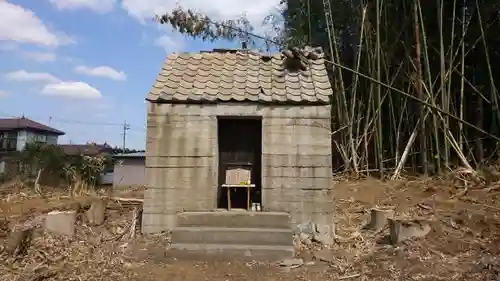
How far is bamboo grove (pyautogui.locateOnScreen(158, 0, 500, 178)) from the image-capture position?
Answer: 9609 millimetres

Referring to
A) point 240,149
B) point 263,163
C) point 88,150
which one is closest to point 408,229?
point 263,163

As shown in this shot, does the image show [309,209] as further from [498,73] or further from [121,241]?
[498,73]

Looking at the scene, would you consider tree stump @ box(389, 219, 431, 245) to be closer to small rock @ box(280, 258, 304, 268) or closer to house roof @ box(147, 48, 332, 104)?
small rock @ box(280, 258, 304, 268)

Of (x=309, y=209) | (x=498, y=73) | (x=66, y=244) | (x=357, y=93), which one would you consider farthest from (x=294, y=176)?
(x=498, y=73)

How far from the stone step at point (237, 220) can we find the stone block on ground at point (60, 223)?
1.57m

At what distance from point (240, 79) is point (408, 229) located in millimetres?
3368

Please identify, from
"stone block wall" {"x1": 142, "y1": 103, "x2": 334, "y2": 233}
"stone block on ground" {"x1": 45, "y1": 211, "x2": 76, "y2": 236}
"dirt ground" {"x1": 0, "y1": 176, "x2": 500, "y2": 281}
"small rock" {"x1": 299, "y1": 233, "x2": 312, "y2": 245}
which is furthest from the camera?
"stone block wall" {"x1": 142, "y1": 103, "x2": 334, "y2": 233}

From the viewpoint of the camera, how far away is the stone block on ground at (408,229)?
5.98 metres

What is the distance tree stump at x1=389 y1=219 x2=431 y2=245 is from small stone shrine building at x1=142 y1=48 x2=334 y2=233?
96 centimetres

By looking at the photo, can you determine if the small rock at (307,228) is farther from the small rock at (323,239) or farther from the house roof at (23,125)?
the house roof at (23,125)

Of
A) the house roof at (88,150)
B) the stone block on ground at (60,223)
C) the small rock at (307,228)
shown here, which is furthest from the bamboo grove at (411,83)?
the house roof at (88,150)

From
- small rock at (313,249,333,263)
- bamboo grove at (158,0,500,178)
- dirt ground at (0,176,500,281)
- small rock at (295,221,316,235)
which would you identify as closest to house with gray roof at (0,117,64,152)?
bamboo grove at (158,0,500,178)

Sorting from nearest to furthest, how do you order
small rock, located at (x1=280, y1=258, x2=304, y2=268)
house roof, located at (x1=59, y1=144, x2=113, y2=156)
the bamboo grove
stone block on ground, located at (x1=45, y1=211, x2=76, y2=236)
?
small rock, located at (x1=280, y1=258, x2=304, y2=268) → stone block on ground, located at (x1=45, y1=211, x2=76, y2=236) → the bamboo grove → house roof, located at (x1=59, y1=144, x2=113, y2=156)

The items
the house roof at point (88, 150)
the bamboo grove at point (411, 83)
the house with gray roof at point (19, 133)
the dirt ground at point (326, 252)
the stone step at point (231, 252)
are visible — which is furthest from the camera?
the house with gray roof at point (19, 133)
